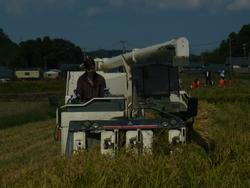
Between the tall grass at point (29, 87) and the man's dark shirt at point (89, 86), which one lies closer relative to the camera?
the man's dark shirt at point (89, 86)

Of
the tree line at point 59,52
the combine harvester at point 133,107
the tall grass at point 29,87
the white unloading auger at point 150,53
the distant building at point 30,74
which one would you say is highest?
the tree line at point 59,52

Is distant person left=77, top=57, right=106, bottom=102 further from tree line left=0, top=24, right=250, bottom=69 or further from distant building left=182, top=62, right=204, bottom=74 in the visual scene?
tree line left=0, top=24, right=250, bottom=69

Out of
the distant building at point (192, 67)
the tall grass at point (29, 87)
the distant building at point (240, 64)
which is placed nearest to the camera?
the distant building at point (192, 67)

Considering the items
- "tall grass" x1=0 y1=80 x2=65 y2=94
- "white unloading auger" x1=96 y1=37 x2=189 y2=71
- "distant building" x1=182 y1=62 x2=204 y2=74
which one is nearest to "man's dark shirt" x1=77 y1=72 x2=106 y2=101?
"white unloading auger" x1=96 y1=37 x2=189 y2=71

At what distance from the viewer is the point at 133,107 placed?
40.3 ft

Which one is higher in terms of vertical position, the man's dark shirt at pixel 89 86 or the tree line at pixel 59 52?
the tree line at pixel 59 52

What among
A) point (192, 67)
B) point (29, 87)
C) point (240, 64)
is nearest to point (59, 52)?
point (240, 64)

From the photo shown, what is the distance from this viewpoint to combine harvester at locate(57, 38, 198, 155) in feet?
30.8

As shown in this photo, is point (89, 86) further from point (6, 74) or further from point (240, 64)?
point (6, 74)

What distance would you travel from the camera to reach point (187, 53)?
10.1m

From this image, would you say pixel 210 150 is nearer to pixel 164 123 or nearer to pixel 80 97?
pixel 164 123

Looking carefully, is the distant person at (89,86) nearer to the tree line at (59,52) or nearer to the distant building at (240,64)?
the distant building at (240,64)

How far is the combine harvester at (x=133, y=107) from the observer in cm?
939

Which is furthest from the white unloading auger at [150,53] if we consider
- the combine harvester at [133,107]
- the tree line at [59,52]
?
the tree line at [59,52]
